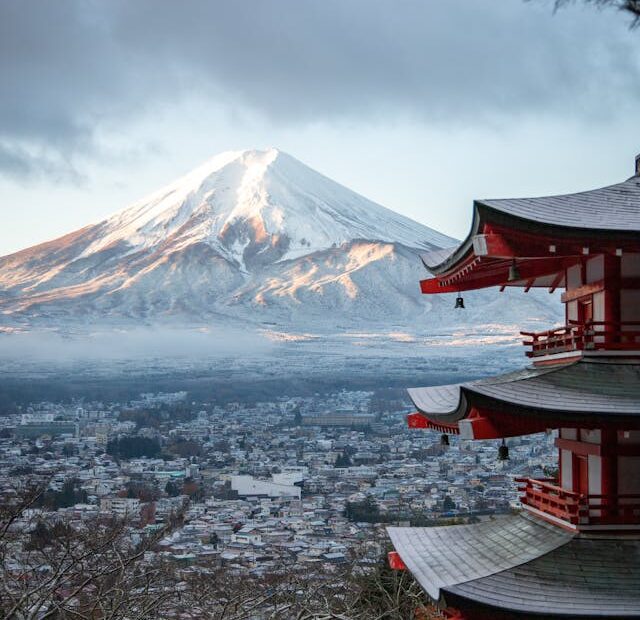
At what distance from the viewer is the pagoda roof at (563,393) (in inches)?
314

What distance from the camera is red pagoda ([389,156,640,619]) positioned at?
8000mm

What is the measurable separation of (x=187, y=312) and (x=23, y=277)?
71.7 feet

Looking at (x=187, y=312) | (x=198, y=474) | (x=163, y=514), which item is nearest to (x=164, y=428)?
(x=198, y=474)

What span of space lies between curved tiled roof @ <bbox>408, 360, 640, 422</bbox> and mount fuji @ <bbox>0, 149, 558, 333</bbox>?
80.3 m

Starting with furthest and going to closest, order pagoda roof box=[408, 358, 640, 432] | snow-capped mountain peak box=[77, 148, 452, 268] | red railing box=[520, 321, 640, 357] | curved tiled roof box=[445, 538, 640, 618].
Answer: snow-capped mountain peak box=[77, 148, 452, 268]
red railing box=[520, 321, 640, 357]
pagoda roof box=[408, 358, 640, 432]
curved tiled roof box=[445, 538, 640, 618]

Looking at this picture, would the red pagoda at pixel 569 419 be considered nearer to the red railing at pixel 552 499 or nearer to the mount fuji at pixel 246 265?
the red railing at pixel 552 499

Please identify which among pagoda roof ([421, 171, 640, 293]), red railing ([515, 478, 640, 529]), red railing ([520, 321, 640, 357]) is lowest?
red railing ([515, 478, 640, 529])

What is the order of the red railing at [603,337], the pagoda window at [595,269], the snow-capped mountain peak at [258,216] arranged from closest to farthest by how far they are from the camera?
the red railing at [603,337]
the pagoda window at [595,269]
the snow-capped mountain peak at [258,216]

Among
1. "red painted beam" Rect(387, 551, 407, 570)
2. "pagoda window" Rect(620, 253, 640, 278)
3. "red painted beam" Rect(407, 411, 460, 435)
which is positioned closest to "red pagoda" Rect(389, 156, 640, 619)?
"pagoda window" Rect(620, 253, 640, 278)

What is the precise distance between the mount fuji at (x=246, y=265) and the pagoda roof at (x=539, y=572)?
7968 cm

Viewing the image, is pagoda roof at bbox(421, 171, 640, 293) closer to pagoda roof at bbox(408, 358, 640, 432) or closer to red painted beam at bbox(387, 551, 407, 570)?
pagoda roof at bbox(408, 358, 640, 432)

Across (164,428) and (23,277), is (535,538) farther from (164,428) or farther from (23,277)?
(23,277)

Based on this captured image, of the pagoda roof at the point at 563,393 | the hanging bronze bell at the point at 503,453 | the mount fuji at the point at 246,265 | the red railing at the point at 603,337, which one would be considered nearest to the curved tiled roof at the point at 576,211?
the red railing at the point at 603,337

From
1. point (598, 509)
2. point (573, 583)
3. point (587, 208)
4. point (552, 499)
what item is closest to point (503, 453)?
point (552, 499)
